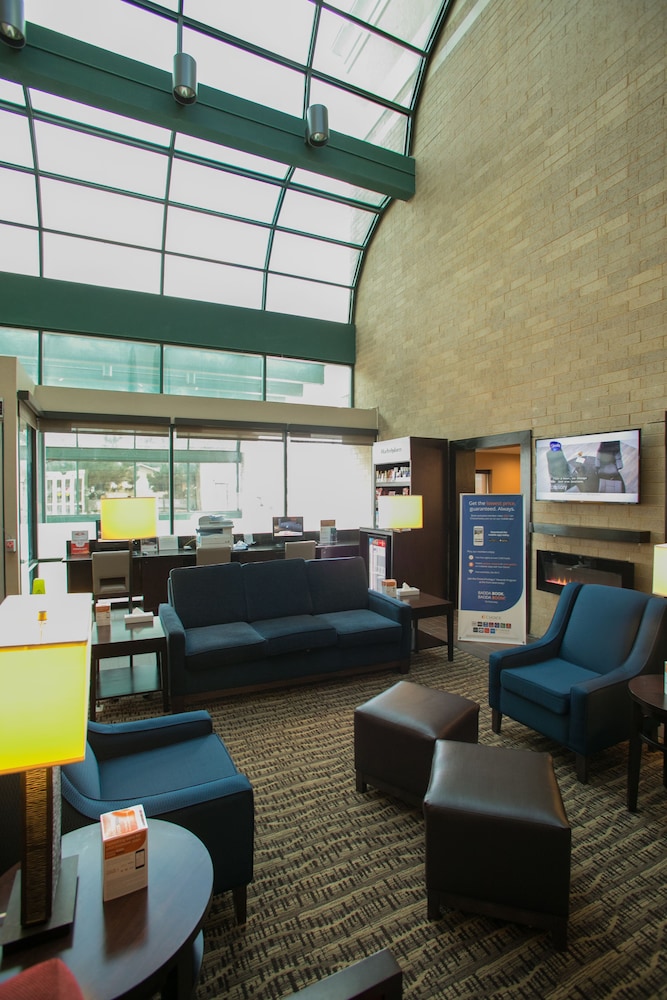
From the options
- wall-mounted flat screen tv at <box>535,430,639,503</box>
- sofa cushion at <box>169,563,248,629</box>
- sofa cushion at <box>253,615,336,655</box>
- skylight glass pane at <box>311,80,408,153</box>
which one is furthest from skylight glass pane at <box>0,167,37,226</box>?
wall-mounted flat screen tv at <box>535,430,639,503</box>

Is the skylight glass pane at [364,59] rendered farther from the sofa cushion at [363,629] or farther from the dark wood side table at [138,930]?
the dark wood side table at [138,930]

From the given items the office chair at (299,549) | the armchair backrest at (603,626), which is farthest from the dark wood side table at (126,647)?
the office chair at (299,549)

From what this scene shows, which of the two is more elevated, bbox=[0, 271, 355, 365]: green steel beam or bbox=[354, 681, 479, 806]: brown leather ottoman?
bbox=[0, 271, 355, 365]: green steel beam

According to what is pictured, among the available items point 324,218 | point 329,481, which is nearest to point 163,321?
point 324,218

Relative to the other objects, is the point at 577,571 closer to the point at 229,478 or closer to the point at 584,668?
the point at 584,668

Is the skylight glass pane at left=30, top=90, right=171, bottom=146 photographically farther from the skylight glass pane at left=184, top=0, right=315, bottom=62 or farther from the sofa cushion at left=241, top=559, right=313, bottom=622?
the sofa cushion at left=241, top=559, right=313, bottom=622

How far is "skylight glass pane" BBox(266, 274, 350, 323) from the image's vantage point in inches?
353

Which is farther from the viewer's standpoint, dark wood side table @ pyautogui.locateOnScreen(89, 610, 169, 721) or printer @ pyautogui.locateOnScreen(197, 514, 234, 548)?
printer @ pyautogui.locateOnScreen(197, 514, 234, 548)

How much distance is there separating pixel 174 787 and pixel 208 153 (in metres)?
8.19

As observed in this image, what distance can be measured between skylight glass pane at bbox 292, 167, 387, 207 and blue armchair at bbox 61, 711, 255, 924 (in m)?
8.09

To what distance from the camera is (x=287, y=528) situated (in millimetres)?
8148

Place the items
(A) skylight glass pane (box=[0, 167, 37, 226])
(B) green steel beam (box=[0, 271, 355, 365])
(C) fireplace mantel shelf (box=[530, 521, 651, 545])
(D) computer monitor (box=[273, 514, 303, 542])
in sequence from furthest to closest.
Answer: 1. (D) computer monitor (box=[273, 514, 303, 542])
2. (B) green steel beam (box=[0, 271, 355, 365])
3. (A) skylight glass pane (box=[0, 167, 37, 226])
4. (C) fireplace mantel shelf (box=[530, 521, 651, 545])

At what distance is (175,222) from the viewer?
784 centimetres

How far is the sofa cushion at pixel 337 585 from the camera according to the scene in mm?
4811
